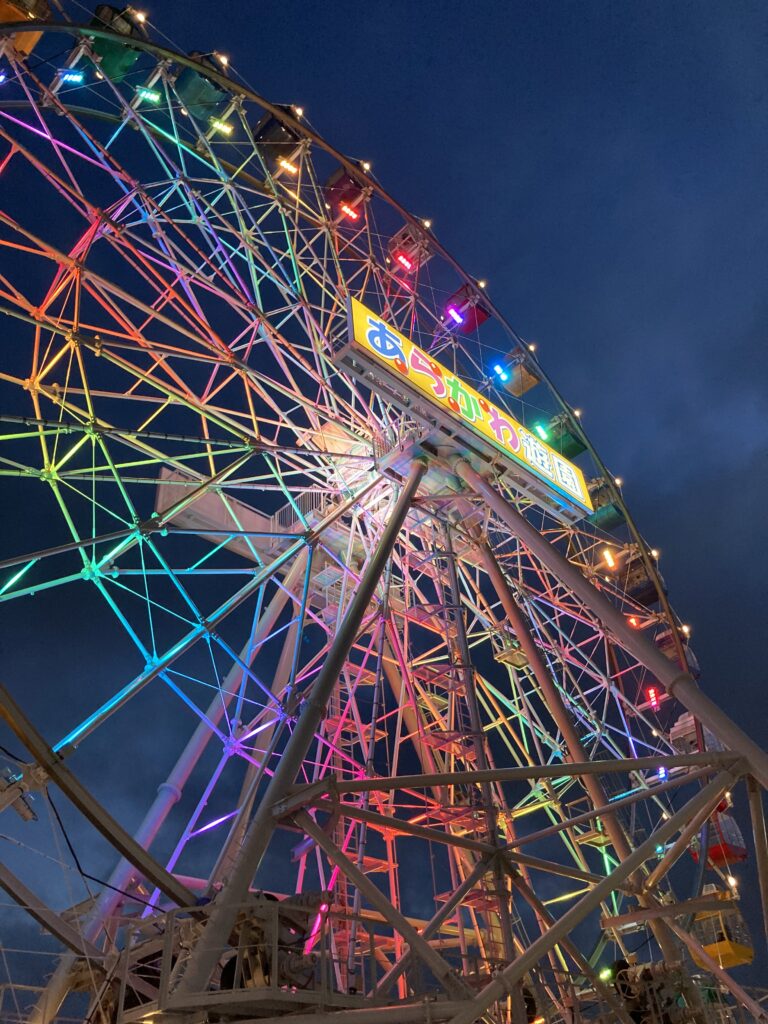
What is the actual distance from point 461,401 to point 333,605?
811 cm

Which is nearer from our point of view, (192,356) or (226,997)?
(226,997)

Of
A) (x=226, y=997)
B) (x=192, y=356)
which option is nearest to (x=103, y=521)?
(x=192, y=356)

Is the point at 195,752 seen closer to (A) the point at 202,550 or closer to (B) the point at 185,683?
(A) the point at 202,550

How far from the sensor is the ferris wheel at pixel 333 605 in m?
10.3

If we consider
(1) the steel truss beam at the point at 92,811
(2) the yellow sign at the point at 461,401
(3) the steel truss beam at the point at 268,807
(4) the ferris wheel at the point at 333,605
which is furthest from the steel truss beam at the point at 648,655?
(1) the steel truss beam at the point at 92,811

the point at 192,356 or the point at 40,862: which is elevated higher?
the point at 192,356

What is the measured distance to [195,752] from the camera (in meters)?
18.4

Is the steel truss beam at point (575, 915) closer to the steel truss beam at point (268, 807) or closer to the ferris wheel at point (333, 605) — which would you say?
the ferris wheel at point (333, 605)

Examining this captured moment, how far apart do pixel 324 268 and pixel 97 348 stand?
7.63 meters

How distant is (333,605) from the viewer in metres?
23.6

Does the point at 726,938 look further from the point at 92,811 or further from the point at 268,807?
the point at 92,811

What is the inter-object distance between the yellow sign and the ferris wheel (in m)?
0.10

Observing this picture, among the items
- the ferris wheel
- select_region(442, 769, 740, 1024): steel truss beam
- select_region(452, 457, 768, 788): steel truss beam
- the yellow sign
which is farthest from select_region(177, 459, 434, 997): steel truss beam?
the yellow sign

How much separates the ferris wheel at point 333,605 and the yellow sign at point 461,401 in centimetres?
10
